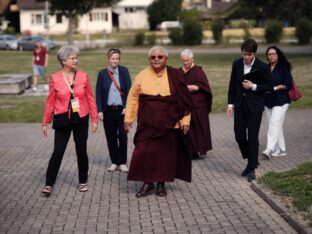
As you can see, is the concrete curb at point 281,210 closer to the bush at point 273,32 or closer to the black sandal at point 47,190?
the black sandal at point 47,190

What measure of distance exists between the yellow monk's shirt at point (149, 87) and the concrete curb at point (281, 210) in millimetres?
1271

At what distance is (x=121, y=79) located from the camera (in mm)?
11836

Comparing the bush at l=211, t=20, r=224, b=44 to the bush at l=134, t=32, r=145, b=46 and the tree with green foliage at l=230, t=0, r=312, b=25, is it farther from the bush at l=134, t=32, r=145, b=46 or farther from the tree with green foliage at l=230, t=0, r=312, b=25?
the bush at l=134, t=32, r=145, b=46

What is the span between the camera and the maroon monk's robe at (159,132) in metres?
9.84

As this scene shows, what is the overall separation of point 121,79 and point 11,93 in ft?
48.5

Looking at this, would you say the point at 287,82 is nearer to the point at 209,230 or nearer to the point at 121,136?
the point at 121,136

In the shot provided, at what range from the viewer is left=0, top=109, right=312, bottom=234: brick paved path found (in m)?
8.39

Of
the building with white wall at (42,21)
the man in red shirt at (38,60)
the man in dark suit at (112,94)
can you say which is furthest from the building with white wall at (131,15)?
the man in dark suit at (112,94)

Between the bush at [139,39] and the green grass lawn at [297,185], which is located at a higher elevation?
the green grass lawn at [297,185]

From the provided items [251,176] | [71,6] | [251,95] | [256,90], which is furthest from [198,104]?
[71,6]

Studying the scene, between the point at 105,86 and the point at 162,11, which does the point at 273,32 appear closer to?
the point at 162,11

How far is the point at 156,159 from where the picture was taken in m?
9.91

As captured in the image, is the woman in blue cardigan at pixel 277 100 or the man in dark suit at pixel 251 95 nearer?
the man in dark suit at pixel 251 95

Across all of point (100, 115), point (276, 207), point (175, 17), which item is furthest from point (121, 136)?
point (175, 17)
